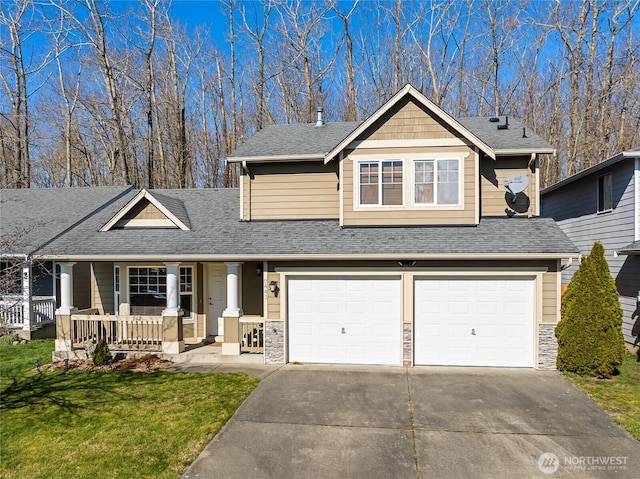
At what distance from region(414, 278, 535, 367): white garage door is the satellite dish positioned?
2445 mm

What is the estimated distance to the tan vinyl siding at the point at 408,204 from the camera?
975 centimetres

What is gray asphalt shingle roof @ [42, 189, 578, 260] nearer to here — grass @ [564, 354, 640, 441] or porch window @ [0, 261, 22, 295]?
porch window @ [0, 261, 22, 295]

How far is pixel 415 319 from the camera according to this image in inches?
357

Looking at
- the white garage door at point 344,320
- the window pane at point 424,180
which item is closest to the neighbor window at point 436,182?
the window pane at point 424,180

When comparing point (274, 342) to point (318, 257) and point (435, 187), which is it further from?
point (435, 187)

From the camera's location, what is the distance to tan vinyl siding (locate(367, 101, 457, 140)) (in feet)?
32.7

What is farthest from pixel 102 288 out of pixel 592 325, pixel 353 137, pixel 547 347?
pixel 592 325

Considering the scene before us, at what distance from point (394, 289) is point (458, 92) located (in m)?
17.9

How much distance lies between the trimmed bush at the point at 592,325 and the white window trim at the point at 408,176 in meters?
3.12

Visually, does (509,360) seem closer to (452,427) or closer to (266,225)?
(452,427)

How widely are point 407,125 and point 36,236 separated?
12719 millimetres

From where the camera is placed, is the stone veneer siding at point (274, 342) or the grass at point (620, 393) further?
the stone veneer siding at point (274, 342)

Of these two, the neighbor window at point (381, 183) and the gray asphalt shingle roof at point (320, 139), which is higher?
the gray asphalt shingle roof at point (320, 139)

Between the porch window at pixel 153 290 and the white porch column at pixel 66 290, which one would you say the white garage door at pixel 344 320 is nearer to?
the porch window at pixel 153 290
